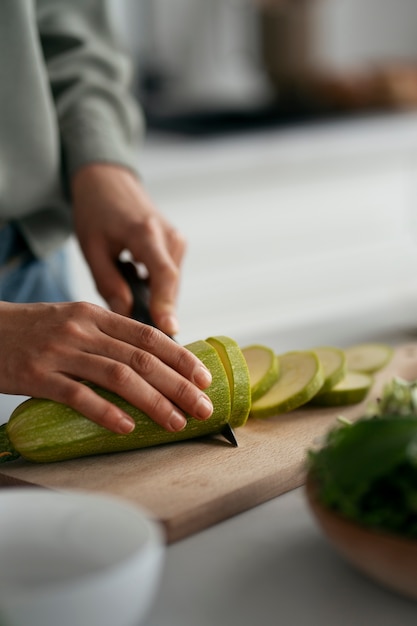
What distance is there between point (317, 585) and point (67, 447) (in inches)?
14.3

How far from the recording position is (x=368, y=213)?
3.51 metres

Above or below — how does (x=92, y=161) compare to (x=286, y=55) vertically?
above

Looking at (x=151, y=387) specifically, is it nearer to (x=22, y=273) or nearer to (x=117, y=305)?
(x=117, y=305)

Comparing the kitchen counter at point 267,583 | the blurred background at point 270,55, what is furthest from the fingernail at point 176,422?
the blurred background at point 270,55

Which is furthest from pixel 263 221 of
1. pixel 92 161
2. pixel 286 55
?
pixel 92 161

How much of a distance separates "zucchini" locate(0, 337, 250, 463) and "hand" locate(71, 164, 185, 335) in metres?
0.31

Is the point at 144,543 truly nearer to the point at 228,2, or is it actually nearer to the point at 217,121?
the point at 217,121

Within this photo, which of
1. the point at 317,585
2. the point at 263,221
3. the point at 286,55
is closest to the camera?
the point at 317,585


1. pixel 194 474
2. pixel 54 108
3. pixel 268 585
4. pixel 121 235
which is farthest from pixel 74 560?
pixel 54 108

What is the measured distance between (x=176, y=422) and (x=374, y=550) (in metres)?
0.39

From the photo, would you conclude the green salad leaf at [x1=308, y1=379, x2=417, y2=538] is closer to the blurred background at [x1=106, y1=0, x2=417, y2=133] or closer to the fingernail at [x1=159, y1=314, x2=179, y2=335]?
the fingernail at [x1=159, y1=314, x2=179, y2=335]

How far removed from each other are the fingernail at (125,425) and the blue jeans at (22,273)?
2.20ft

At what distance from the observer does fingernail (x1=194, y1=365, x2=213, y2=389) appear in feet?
3.51

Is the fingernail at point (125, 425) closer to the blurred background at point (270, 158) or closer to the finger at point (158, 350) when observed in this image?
the finger at point (158, 350)
